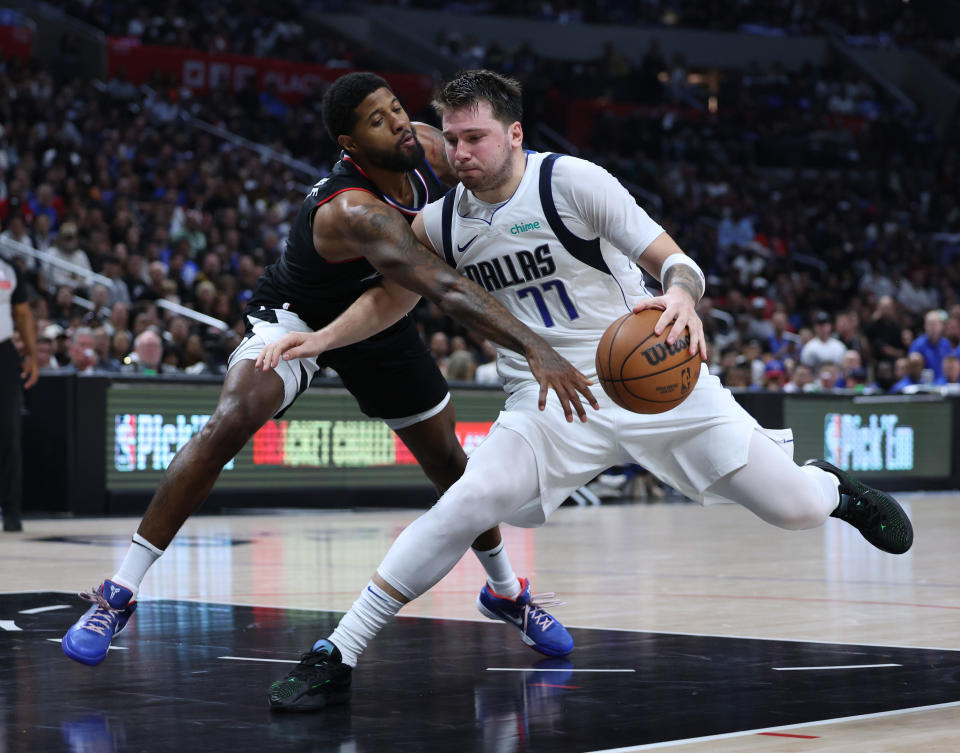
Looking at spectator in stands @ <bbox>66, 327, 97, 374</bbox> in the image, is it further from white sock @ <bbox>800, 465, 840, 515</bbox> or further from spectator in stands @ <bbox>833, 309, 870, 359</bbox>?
spectator in stands @ <bbox>833, 309, 870, 359</bbox>

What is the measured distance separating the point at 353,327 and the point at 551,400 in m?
0.80

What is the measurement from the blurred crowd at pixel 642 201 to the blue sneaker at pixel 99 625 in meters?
8.24

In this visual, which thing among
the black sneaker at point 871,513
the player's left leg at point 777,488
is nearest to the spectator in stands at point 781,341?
the black sneaker at point 871,513

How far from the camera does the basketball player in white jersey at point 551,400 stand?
434 centimetres

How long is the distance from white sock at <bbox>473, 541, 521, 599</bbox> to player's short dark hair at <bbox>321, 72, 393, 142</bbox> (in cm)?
163

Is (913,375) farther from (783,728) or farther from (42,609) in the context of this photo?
(783,728)

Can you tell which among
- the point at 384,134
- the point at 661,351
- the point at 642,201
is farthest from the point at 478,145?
the point at 642,201

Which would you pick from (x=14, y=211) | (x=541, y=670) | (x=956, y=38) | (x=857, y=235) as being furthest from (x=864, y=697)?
(x=956, y=38)

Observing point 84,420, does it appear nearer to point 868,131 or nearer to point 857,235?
point 857,235

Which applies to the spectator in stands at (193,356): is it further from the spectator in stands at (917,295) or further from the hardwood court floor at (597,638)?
the spectator in stands at (917,295)

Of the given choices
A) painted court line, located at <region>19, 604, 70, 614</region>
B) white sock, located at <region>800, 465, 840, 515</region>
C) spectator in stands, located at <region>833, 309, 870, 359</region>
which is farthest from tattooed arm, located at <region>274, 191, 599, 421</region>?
spectator in stands, located at <region>833, 309, 870, 359</region>

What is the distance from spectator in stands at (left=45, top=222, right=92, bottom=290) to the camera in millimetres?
15500

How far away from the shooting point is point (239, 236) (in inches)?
706

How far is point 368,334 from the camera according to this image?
16.4 feet
